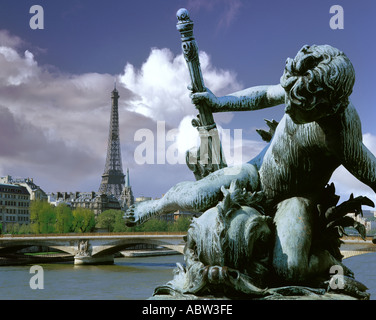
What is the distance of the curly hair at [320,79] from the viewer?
2305 millimetres

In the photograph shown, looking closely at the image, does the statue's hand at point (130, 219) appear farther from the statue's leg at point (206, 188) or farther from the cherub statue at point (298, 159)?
the statue's leg at point (206, 188)

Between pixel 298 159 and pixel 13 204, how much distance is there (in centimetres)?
5923

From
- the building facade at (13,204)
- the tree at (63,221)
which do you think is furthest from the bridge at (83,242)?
the building facade at (13,204)

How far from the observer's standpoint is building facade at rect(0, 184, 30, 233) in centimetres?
5650

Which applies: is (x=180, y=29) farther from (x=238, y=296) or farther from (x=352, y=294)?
(x=352, y=294)

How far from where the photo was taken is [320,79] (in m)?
2.30

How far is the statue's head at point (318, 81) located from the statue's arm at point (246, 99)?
675mm

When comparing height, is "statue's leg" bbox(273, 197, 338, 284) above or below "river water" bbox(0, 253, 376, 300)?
above

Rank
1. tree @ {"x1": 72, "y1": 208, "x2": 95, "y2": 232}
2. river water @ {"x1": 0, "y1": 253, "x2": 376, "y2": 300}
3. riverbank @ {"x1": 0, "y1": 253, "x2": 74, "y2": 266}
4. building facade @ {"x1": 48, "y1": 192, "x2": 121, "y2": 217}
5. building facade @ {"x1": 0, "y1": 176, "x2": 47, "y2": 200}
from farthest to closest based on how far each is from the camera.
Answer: building facade @ {"x1": 48, "y1": 192, "x2": 121, "y2": 217} → building facade @ {"x1": 0, "y1": 176, "x2": 47, "y2": 200} → tree @ {"x1": 72, "y1": 208, "x2": 95, "y2": 232} → riverbank @ {"x1": 0, "y1": 253, "x2": 74, "y2": 266} → river water @ {"x1": 0, "y1": 253, "x2": 376, "y2": 300}

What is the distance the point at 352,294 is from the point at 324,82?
1160mm

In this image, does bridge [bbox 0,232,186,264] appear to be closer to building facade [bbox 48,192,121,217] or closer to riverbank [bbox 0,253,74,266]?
riverbank [bbox 0,253,74,266]

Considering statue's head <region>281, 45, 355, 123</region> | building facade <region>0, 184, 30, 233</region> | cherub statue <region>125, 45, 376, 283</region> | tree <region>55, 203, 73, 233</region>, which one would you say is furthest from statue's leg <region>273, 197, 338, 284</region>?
building facade <region>0, 184, 30, 233</region>

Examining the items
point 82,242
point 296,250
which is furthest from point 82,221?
point 296,250

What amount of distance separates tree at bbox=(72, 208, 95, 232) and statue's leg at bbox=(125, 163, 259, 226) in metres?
47.7
